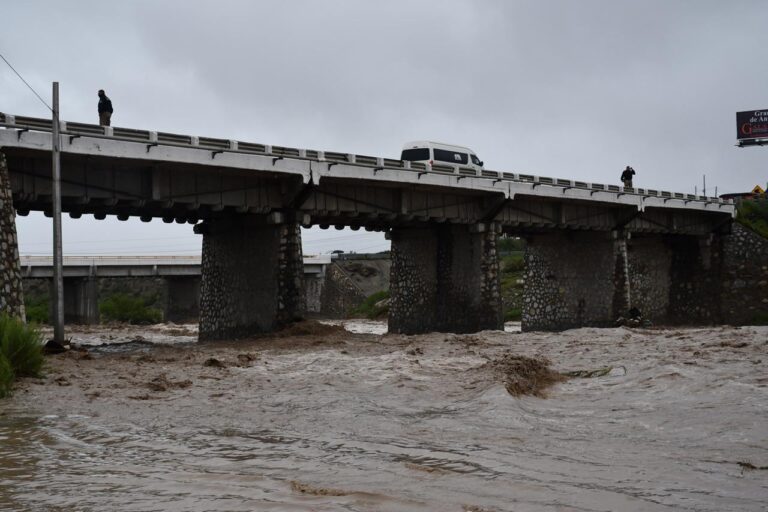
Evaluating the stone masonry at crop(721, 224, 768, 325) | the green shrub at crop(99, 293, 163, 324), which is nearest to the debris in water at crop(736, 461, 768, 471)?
the stone masonry at crop(721, 224, 768, 325)

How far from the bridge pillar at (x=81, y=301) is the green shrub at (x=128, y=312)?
15.8ft

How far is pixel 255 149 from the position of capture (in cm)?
2872

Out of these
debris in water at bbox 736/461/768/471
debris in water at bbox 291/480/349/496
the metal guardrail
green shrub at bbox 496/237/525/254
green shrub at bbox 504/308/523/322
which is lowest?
green shrub at bbox 504/308/523/322

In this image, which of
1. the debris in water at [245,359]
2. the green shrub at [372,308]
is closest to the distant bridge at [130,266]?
the green shrub at [372,308]

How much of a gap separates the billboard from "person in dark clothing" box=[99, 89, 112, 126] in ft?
190

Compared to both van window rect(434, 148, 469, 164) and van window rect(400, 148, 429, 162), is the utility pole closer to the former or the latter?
van window rect(400, 148, 429, 162)

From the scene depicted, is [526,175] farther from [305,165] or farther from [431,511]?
[431,511]

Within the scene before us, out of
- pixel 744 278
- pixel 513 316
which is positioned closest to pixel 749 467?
pixel 744 278

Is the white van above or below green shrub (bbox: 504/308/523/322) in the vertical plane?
above

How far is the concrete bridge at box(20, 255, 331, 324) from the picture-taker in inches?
2355

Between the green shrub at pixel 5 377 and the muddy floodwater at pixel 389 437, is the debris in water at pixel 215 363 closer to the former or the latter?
the muddy floodwater at pixel 389 437

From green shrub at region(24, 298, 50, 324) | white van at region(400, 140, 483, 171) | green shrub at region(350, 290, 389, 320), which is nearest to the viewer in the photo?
white van at region(400, 140, 483, 171)

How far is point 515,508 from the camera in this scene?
22.2 ft

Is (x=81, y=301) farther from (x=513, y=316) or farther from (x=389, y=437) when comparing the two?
(x=389, y=437)
